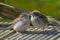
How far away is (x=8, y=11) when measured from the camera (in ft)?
14.7

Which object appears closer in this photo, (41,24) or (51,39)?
(51,39)

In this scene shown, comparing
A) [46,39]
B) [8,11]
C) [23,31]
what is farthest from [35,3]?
[8,11]

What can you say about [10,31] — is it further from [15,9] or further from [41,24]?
[15,9]

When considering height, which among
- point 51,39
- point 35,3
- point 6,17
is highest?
point 6,17

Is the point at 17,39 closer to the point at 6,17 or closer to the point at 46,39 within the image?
the point at 46,39

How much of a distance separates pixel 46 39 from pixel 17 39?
1.26 ft

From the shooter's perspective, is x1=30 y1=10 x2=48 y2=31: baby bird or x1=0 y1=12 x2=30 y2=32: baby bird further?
x1=30 y1=10 x2=48 y2=31: baby bird

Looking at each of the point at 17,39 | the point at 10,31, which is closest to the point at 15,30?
the point at 10,31

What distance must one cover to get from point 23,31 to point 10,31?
0.71ft

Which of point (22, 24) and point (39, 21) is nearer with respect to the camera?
point (22, 24)

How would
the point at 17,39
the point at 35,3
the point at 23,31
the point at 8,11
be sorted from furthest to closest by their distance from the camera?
the point at 8,11 < the point at 23,31 < the point at 17,39 < the point at 35,3

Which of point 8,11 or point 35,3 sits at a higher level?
point 8,11

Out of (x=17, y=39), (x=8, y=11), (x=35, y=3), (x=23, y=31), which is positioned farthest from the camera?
(x=8, y=11)

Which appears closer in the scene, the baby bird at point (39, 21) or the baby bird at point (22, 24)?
the baby bird at point (22, 24)
